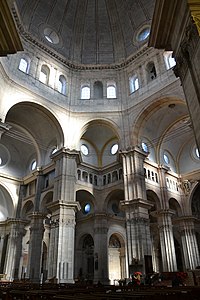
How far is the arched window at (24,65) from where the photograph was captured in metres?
22.5

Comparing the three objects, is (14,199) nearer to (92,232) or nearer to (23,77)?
(92,232)

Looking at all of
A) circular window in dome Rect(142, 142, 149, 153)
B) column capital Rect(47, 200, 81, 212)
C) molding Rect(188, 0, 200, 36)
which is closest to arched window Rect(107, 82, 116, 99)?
circular window in dome Rect(142, 142, 149, 153)

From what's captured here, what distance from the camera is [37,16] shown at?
1027 inches

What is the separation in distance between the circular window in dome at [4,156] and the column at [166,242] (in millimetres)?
17476

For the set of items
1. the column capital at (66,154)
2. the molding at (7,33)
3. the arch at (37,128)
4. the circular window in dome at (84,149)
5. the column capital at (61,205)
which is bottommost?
the column capital at (61,205)

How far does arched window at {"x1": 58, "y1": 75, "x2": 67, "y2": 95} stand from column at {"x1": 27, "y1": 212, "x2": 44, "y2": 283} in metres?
12.5

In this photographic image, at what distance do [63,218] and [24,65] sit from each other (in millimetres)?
14327

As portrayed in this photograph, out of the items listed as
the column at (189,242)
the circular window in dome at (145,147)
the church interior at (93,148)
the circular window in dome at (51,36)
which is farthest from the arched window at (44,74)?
the column at (189,242)

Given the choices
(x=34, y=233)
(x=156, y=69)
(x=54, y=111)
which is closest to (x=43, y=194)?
(x=34, y=233)

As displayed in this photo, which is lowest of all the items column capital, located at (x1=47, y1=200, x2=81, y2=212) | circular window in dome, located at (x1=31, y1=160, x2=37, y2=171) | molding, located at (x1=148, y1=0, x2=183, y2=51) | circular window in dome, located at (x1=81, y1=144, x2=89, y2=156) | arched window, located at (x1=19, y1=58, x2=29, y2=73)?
column capital, located at (x1=47, y1=200, x2=81, y2=212)

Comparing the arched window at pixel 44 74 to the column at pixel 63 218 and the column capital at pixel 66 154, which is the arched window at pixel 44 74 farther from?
the column at pixel 63 218

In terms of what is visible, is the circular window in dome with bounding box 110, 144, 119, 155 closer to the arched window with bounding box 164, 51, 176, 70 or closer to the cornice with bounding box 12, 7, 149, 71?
the cornice with bounding box 12, 7, 149, 71

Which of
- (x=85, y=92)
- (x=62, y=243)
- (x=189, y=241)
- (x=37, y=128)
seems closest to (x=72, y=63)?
(x=85, y=92)

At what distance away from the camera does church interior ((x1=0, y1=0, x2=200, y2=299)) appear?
66.8ft
